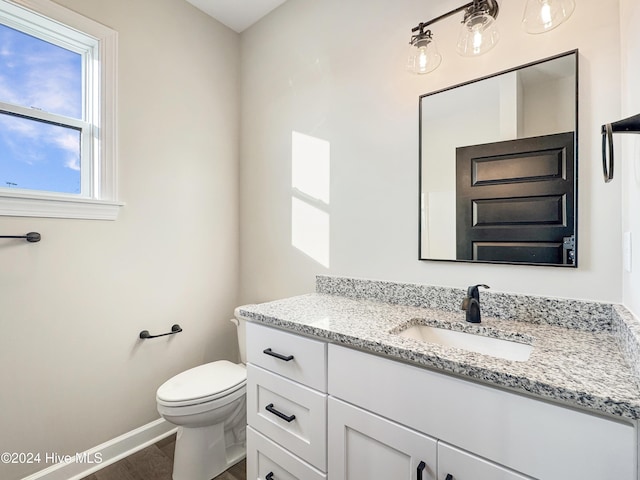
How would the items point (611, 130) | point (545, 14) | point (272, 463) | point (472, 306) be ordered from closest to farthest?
1. point (611, 130)
2. point (545, 14)
3. point (472, 306)
4. point (272, 463)

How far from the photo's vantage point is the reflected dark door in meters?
1.13

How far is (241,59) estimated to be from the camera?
237 cm

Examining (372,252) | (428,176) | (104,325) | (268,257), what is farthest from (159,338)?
(428,176)

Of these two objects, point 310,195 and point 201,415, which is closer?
point 201,415

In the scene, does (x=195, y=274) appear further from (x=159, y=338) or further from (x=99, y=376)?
(x=99, y=376)

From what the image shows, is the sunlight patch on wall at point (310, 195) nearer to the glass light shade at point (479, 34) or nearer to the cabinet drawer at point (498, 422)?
the glass light shade at point (479, 34)

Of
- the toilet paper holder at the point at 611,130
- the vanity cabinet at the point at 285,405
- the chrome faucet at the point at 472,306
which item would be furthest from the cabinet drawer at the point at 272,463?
the toilet paper holder at the point at 611,130

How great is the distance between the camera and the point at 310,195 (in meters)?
1.91

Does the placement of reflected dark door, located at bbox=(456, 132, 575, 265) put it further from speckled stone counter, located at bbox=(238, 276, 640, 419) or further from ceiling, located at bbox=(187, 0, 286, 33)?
ceiling, located at bbox=(187, 0, 286, 33)

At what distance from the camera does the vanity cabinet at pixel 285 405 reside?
109 cm

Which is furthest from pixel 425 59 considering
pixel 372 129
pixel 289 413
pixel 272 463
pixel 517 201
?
pixel 272 463

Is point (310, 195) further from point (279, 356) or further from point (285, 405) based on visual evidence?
point (285, 405)

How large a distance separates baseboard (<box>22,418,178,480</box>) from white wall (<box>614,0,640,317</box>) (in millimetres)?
2388

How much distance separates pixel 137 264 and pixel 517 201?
2010mm
